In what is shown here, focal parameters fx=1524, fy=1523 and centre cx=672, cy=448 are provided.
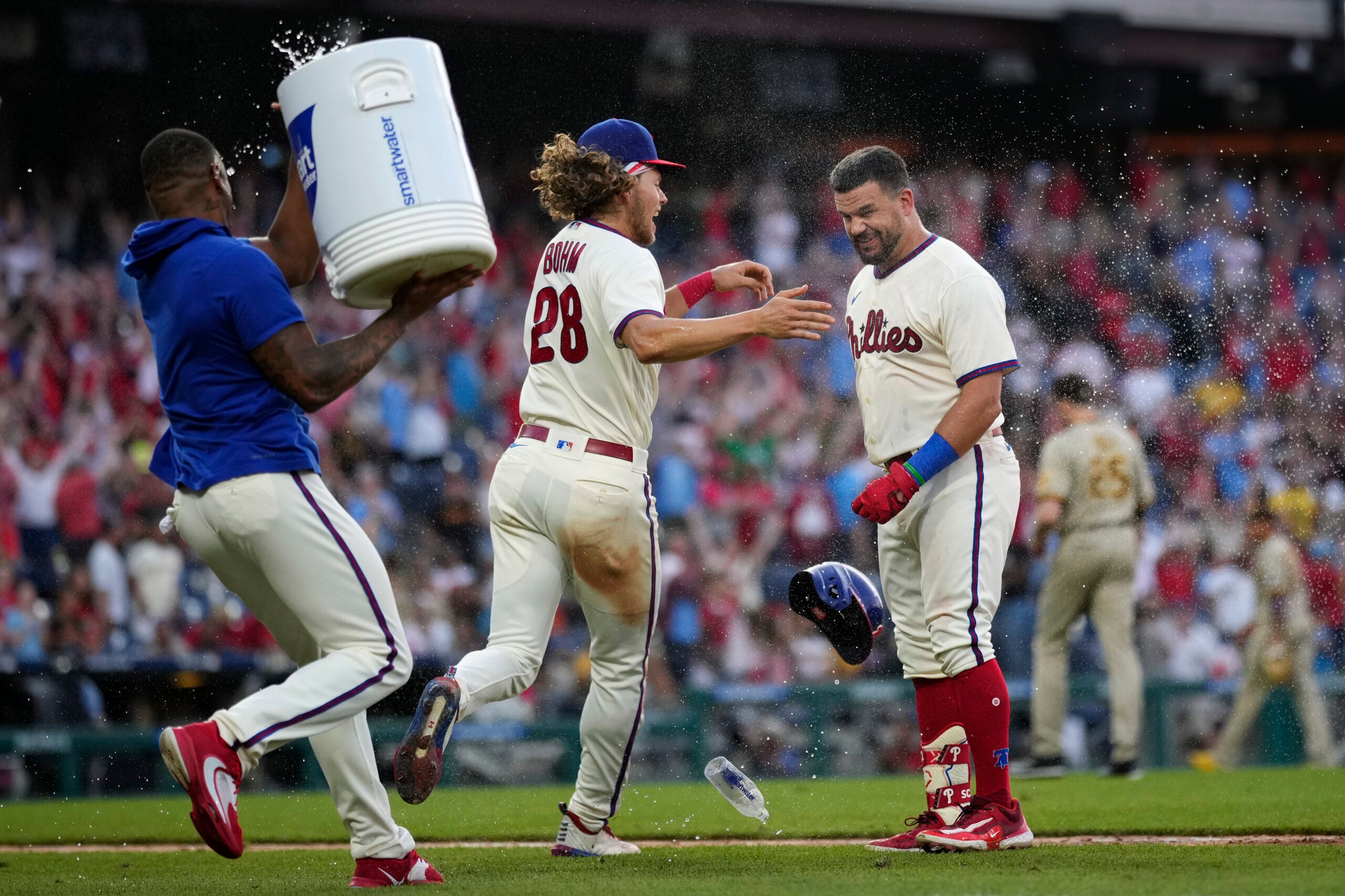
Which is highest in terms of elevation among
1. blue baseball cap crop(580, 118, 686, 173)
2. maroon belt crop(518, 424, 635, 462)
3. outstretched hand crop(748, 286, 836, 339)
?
blue baseball cap crop(580, 118, 686, 173)

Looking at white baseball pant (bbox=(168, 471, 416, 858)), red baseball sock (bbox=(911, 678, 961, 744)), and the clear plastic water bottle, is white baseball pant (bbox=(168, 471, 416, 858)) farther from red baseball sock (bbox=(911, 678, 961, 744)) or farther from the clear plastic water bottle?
red baseball sock (bbox=(911, 678, 961, 744))

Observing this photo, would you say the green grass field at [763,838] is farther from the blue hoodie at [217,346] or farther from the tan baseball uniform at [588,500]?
the blue hoodie at [217,346]

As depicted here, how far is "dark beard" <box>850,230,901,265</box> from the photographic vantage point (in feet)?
16.5

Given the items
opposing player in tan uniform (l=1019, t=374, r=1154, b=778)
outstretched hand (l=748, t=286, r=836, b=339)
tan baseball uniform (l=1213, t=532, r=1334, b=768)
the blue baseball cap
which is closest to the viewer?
outstretched hand (l=748, t=286, r=836, b=339)

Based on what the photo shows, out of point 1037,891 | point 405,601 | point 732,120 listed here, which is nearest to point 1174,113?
point 732,120

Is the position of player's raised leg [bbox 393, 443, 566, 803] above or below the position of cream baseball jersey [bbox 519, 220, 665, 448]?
below

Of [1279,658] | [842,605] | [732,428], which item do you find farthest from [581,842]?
[732,428]

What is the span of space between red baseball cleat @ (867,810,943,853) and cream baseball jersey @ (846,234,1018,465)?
1167 mm

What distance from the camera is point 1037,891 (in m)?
3.71

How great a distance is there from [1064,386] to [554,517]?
15.4ft

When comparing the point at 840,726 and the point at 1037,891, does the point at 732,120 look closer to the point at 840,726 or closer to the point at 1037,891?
the point at 840,726

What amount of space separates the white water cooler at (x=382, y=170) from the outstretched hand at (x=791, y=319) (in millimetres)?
890

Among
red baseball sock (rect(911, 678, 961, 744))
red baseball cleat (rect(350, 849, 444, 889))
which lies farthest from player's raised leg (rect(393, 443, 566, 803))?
red baseball sock (rect(911, 678, 961, 744))

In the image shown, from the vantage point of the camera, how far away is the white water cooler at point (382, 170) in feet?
12.6
